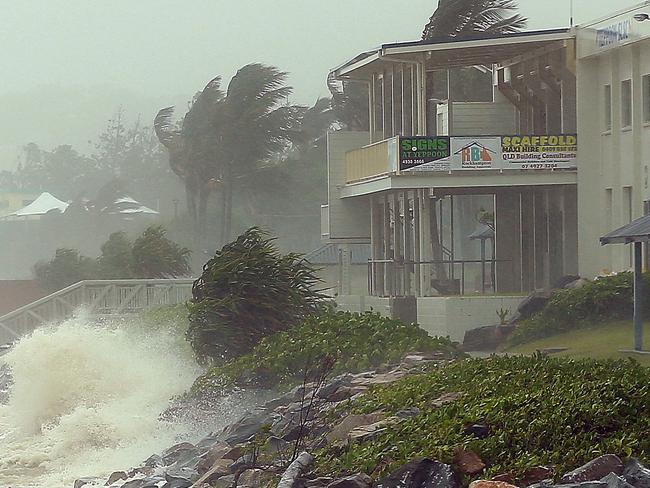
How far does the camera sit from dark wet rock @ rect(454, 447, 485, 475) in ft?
48.3

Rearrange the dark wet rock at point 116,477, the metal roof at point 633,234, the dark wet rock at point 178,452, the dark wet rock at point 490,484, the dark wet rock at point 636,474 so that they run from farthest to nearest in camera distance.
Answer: the metal roof at point 633,234
the dark wet rock at point 178,452
the dark wet rock at point 116,477
the dark wet rock at point 490,484
the dark wet rock at point 636,474

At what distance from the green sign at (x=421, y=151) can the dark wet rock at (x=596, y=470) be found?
22.2m

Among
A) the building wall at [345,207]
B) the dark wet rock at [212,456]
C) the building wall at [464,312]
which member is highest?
the building wall at [345,207]

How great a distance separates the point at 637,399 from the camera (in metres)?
15.4

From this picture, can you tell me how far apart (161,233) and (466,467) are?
4563cm

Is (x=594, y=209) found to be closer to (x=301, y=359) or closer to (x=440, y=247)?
(x=440, y=247)

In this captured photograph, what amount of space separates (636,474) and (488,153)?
22.8m

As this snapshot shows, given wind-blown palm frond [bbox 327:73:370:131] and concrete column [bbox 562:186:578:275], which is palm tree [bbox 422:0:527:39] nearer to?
concrete column [bbox 562:186:578:275]

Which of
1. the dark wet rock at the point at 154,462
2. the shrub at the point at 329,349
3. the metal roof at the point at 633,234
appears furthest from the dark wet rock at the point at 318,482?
the metal roof at the point at 633,234

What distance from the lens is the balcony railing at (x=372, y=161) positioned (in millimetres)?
36469

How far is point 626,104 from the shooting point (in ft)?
112

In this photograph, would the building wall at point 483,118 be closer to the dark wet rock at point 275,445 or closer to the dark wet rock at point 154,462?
the dark wet rock at point 154,462

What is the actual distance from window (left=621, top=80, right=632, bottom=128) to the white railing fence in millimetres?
16396

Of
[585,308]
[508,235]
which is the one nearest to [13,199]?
[508,235]
